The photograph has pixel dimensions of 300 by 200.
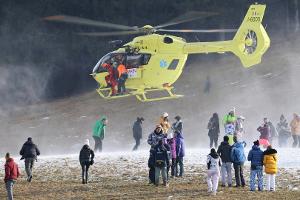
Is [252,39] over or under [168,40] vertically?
under

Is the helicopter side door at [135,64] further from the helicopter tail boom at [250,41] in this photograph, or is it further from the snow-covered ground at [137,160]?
the snow-covered ground at [137,160]

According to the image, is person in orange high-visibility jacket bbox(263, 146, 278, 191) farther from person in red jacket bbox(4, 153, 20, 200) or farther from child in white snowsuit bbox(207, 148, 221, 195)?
person in red jacket bbox(4, 153, 20, 200)

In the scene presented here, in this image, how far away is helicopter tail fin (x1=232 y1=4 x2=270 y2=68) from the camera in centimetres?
3419

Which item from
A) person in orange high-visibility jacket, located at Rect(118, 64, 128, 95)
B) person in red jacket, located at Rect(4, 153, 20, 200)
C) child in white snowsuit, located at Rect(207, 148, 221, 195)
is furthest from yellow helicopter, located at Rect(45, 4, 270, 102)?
person in red jacket, located at Rect(4, 153, 20, 200)

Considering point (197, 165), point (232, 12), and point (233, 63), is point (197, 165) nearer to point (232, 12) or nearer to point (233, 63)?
point (233, 63)

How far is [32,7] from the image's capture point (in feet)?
225

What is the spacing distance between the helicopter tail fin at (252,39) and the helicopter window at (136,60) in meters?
4.47

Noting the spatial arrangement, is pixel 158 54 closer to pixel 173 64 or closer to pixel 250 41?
pixel 173 64

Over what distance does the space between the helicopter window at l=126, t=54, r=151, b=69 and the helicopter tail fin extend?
176 inches

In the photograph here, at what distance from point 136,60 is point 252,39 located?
5.75m

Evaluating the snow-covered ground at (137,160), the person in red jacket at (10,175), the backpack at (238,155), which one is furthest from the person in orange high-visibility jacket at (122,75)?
the person in red jacket at (10,175)

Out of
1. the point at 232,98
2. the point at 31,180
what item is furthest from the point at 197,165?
the point at 232,98

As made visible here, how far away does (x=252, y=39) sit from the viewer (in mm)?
34625

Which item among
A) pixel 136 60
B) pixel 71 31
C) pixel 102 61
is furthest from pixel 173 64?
pixel 71 31
